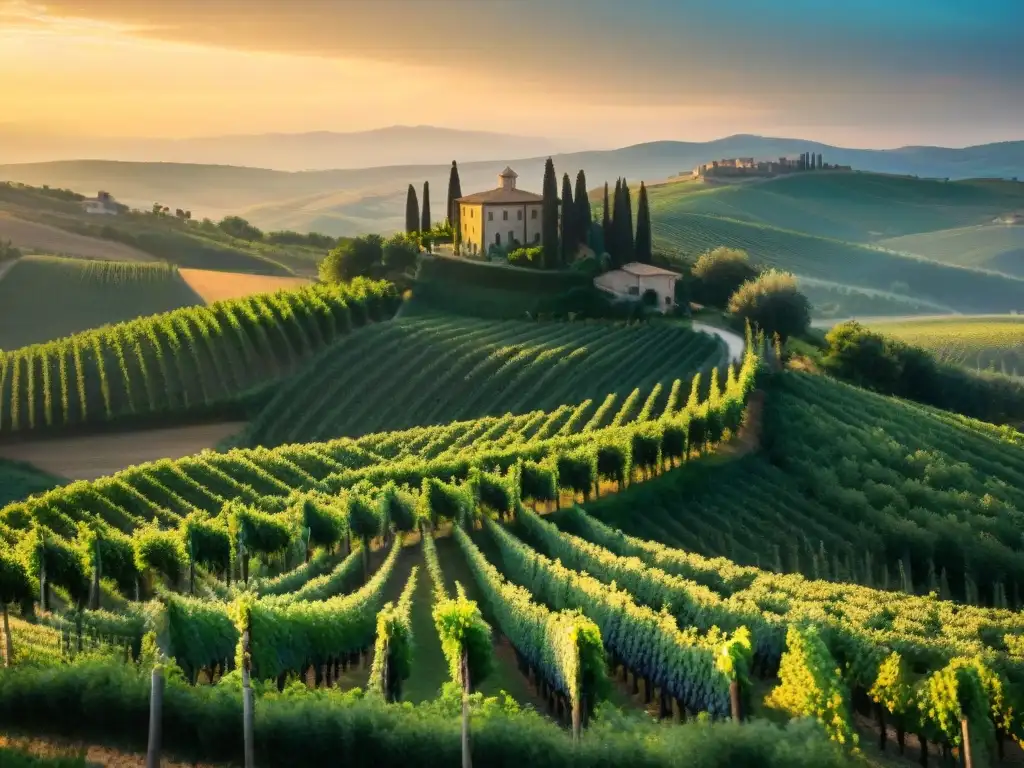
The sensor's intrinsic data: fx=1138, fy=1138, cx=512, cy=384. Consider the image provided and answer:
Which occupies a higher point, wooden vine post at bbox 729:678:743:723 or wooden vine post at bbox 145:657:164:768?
wooden vine post at bbox 145:657:164:768

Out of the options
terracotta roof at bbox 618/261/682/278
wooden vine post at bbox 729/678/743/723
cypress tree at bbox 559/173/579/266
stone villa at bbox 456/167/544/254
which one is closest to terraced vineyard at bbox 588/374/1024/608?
wooden vine post at bbox 729/678/743/723

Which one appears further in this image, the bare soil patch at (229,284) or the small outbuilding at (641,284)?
the bare soil patch at (229,284)

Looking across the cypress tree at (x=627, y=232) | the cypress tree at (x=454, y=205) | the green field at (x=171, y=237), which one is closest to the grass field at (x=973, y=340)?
the cypress tree at (x=627, y=232)

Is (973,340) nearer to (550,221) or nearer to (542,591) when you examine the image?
(550,221)

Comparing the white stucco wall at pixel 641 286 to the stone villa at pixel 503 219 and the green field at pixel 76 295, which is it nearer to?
the stone villa at pixel 503 219

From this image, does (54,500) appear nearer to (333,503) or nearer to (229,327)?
(333,503)

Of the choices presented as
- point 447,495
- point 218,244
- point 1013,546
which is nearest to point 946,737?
point 447,495

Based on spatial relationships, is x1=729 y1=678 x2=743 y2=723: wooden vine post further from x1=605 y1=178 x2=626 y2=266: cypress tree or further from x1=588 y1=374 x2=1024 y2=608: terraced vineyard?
x1=605 y1=178 x2=626 y2=266: cypress tree
